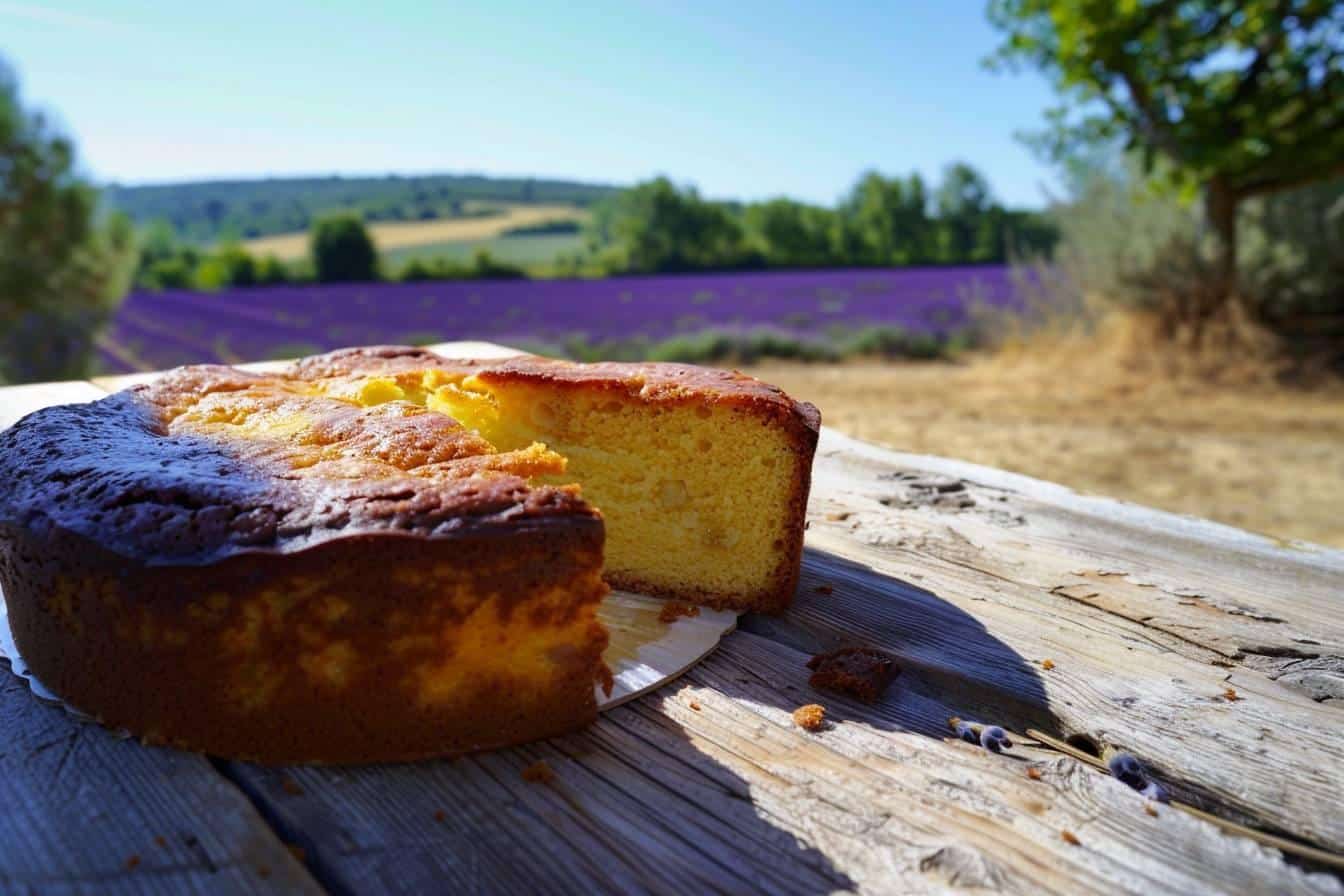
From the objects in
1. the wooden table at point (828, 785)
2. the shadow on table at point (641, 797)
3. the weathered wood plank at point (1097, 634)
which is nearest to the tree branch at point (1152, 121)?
the weathered wood plank at point (1097, 634)

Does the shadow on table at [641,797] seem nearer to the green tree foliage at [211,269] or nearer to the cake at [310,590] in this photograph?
the cake at [310,590]

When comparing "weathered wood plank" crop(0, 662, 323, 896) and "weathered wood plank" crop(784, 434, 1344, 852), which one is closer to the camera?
"weathered wood plank" crop(0, 662, 323, 896)

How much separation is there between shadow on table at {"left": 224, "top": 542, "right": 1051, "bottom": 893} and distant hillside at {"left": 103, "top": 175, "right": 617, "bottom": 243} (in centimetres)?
2270

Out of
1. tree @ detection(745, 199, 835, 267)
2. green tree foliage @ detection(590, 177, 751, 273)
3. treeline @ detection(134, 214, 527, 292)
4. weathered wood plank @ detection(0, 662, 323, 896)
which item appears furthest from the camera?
tree @ detection(745, 199, 835, 267)

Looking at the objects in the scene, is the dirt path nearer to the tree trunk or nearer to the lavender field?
the tree trunk

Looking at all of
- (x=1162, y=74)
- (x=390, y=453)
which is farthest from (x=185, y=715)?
(x=1162, y=74)

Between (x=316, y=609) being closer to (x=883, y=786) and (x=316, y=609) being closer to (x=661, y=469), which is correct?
(x=883, y=786)

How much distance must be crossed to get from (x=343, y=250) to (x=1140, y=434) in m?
16.9

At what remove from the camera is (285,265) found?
20.9 m

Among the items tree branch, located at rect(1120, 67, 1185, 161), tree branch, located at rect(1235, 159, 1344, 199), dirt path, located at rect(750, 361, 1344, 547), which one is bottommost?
dirt path, located at rect(750, 361, 1344, 547)

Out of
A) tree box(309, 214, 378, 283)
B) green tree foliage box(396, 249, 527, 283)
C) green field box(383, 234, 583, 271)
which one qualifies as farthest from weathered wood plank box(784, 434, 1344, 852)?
green field box(383, 234, 583, 271)

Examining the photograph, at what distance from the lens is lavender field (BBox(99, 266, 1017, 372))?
1328 centimetres

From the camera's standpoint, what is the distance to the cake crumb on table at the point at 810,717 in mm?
2078

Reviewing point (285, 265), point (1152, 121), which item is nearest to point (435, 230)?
point (285, 265)
